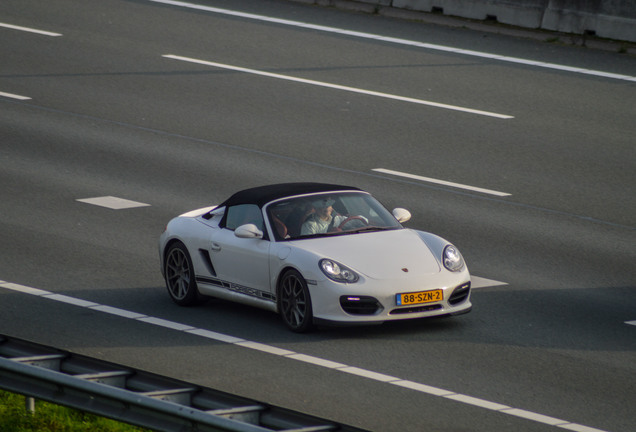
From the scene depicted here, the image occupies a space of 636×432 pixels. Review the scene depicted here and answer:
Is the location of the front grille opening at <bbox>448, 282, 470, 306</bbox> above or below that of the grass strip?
above

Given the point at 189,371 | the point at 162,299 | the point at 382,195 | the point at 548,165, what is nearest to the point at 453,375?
the point at 189,371

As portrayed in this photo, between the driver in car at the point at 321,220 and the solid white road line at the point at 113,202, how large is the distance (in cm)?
474

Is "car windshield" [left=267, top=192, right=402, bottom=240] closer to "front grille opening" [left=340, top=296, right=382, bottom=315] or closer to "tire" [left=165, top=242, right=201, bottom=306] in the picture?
"front grille opening" [left=340, top=296, right=382, bottom=315]

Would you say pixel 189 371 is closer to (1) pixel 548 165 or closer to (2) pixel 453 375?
(2) pixel 453 375

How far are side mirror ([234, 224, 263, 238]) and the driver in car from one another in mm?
423

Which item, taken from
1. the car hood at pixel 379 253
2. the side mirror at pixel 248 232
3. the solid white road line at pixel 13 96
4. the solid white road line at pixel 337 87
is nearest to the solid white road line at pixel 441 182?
the solid white road line at pixel 337 87

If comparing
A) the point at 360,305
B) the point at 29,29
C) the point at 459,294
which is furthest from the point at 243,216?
the point at 29,29

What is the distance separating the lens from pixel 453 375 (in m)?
9.99

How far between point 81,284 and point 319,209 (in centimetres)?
274

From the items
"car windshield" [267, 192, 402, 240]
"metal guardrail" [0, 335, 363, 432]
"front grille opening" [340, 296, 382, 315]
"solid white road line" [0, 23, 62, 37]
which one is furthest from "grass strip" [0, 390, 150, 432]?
"solid white road line" [0, 23, 62, 37]

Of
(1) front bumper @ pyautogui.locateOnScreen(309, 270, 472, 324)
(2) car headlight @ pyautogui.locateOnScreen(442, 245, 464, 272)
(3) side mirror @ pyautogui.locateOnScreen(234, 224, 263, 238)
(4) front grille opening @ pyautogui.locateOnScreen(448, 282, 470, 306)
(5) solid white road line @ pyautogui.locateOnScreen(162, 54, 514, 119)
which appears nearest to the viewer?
(1) front bumper @ pyautogui.locateOnScreen(309, 270, 472, 324)

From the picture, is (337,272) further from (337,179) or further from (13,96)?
(13,96)

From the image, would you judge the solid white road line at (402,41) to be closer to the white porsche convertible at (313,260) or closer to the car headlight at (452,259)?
the white porsche convertible at (313,260)

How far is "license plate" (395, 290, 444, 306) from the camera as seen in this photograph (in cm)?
1107
